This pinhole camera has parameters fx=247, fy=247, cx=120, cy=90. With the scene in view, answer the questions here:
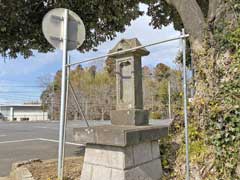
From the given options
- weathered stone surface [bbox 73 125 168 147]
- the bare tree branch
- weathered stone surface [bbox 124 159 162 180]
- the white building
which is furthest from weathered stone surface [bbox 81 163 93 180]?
the white building

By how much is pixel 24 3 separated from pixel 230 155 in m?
4.18

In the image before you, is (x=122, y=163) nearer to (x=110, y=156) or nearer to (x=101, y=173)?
(x=110, y=156)

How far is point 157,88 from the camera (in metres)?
7.25

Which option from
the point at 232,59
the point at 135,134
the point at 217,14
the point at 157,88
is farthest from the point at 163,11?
the point at 135,134

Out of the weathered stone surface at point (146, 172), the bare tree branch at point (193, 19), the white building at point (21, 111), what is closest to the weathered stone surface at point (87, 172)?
the weathered stone surface at point (146, 172)

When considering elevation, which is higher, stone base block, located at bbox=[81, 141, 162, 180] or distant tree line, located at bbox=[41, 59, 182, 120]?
distant tree line, located at bbox=[41, 59, 182, 120]

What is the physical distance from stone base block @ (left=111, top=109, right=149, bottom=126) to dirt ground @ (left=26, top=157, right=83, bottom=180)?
0.94m

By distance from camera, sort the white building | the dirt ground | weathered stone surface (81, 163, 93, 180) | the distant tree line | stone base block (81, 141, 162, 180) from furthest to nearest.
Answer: the white building, the distant tree line, the dirt ground, weathered stone surface (81, 163, 93, 180), stone base block (81, 141, 162, 180)

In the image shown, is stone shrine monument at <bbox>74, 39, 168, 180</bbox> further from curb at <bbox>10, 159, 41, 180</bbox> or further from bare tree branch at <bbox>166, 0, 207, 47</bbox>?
curb at <bbox>10, 159, 41, 180</bbox>

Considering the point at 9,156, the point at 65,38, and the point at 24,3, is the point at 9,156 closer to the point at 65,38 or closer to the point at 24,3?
the point at 24,3

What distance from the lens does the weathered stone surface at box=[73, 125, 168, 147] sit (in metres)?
2.60

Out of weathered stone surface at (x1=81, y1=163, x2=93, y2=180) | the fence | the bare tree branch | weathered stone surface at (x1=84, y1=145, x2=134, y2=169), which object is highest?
the bare tree branch

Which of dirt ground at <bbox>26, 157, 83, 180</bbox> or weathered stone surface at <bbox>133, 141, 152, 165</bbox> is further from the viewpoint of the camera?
dirt ground at <bbox>26, 157, 83, 180</bbox>

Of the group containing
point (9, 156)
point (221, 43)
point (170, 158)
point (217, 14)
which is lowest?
point (9, 156)
